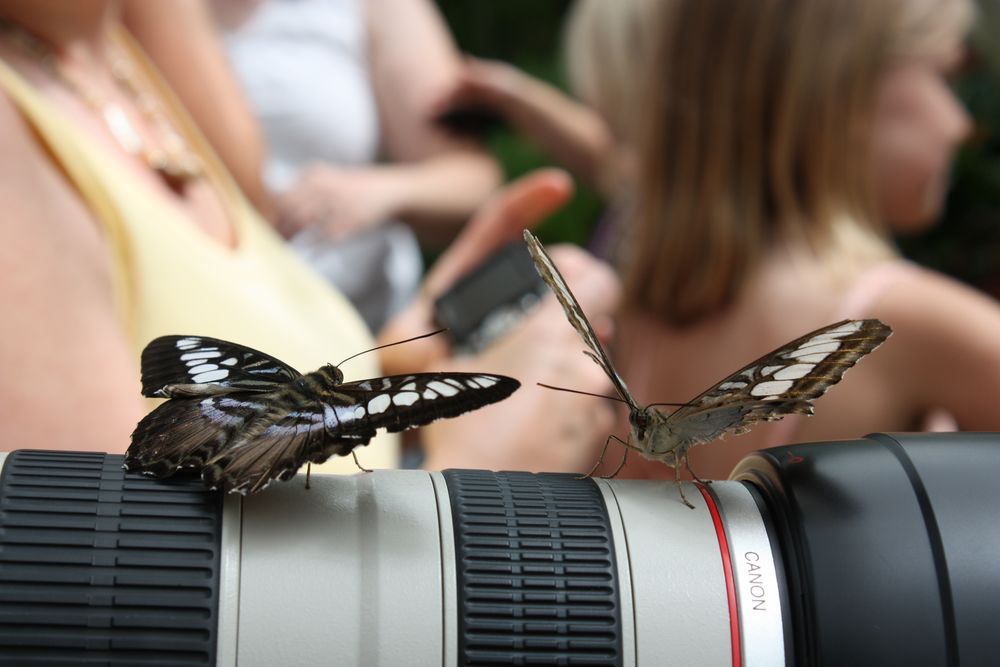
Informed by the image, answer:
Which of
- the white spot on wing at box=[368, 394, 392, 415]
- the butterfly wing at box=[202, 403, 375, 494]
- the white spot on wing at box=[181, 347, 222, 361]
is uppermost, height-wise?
the white spot on wing at box=[181, 347, 222, 361]

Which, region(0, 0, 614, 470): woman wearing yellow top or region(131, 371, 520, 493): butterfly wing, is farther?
region(0, 0, 614, 470): woman wearing yellow top

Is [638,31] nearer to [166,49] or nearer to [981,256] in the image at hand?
[166,49]

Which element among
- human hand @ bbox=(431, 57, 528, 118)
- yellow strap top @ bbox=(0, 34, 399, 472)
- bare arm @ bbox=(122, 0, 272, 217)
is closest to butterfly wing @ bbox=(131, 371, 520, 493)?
yellow strap top @ bbox=(0, 34, 399, 472)

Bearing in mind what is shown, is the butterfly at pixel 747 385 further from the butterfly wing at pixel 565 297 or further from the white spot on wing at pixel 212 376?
the white spot on wing at pixel 212 376

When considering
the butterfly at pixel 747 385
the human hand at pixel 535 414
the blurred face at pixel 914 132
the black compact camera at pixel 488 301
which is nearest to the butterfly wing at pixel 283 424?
the butterfly at pixel 747 385

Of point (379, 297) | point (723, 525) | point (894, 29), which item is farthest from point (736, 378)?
point (379, 297)

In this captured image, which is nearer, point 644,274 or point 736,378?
point 736,378

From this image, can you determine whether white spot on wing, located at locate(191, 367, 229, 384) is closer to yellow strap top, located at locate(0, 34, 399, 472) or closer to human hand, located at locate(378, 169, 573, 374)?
yellow strap top, located at locate(0, 34, 399, 472)

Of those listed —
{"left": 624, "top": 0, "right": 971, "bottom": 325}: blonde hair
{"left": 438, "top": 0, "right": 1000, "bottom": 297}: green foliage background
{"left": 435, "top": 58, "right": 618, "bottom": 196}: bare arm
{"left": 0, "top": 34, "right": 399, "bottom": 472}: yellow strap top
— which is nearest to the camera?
{"left": 0, "top": 34, "right": 399, "bottom": 472}: yellow strap top
